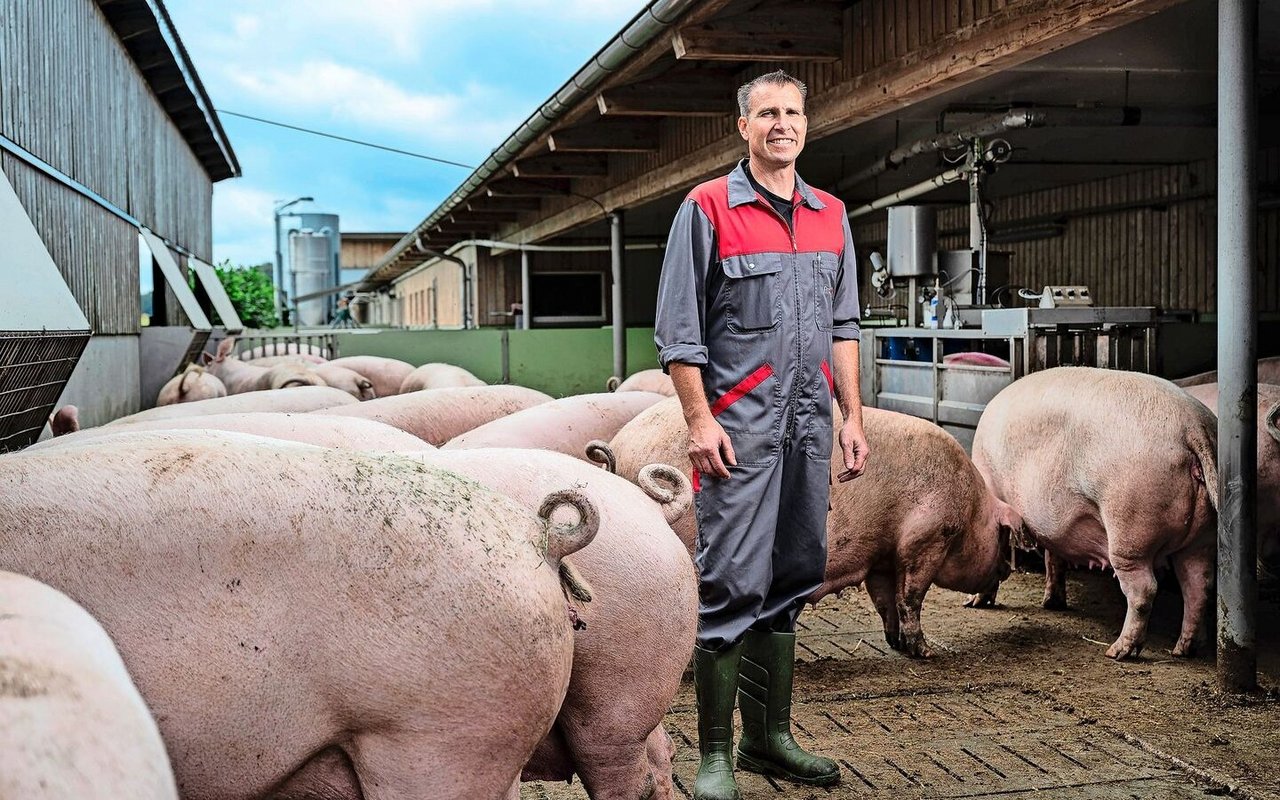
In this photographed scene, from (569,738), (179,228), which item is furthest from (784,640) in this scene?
(179,228)

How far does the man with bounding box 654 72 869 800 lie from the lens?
3.63 m

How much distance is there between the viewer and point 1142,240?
48.5ft

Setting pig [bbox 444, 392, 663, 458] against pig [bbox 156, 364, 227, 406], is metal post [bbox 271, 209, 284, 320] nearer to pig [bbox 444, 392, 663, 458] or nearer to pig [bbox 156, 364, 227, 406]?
pig [bbox 156, 364, 227, 406]

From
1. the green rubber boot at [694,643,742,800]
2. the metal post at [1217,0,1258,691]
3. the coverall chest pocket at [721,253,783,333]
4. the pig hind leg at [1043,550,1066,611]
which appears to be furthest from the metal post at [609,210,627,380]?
the green rubber boot at [694,643,742,800]

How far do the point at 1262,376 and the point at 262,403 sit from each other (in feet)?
20.1

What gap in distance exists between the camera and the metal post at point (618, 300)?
14242 mm

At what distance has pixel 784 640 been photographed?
12.8ft

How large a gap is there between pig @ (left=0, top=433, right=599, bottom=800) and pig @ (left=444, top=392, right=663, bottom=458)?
3.14m

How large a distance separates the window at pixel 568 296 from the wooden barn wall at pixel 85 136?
6.44m

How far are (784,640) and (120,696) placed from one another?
8.69 ft

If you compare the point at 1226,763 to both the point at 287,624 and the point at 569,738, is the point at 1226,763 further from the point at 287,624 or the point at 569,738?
the point at 287,624

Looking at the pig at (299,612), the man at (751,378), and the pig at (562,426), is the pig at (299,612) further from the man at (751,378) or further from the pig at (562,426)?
the pig at (562,426)

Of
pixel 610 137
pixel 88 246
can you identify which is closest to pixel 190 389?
pixel 88 246

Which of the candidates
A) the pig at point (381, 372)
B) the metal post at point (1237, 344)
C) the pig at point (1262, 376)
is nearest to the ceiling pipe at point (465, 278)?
the pig at point (381, 372)
